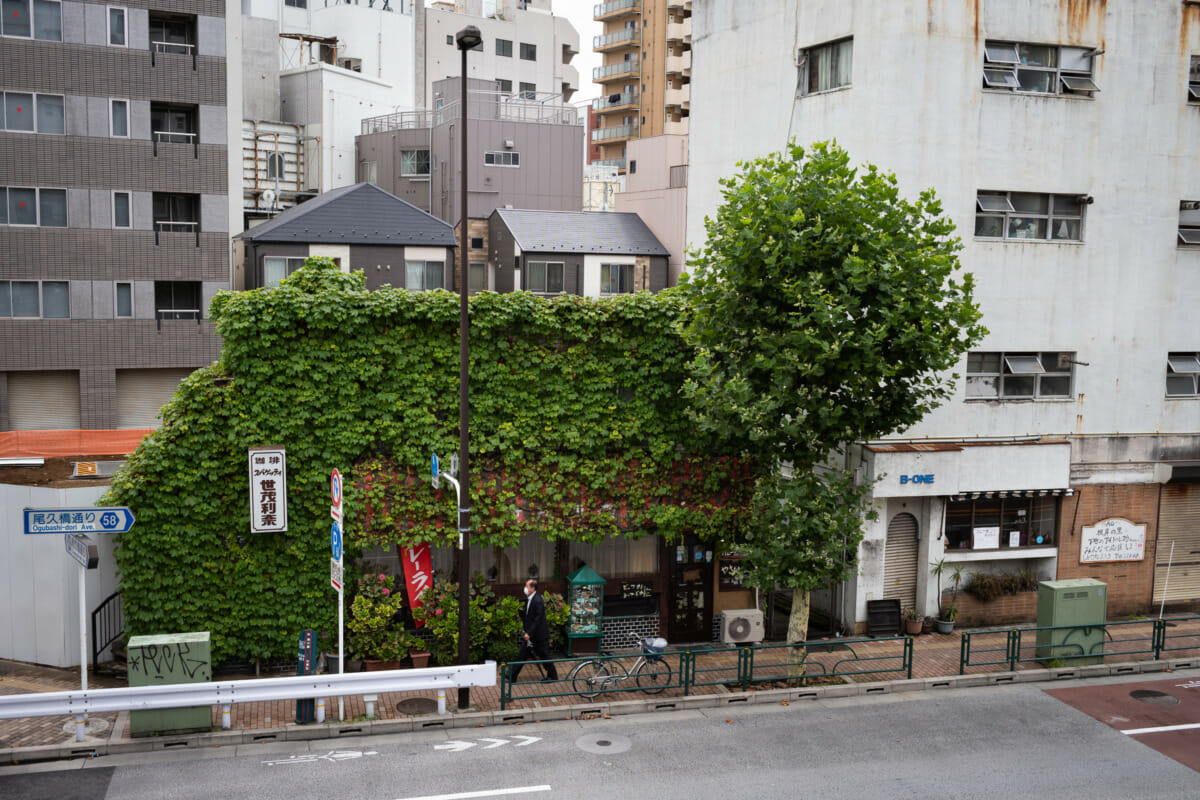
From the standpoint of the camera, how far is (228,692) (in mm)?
14734

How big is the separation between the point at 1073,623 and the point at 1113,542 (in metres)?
4.51

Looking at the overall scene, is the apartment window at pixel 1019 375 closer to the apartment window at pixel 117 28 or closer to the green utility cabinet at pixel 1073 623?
the green utility cabinet at pixel 1073 623

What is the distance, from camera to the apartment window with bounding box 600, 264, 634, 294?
4397 cm

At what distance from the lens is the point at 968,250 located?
21.9 m

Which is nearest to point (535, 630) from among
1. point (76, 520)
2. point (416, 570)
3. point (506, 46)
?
point (416, 570)

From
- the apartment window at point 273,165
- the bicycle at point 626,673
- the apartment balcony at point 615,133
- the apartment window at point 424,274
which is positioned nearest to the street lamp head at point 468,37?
the bicycle at point 626,673

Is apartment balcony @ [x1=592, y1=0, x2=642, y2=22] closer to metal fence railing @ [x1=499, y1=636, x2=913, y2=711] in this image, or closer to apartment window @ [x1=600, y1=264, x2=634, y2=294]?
apartment window @ [x1=600, y1=264, x2=634, y2=294]

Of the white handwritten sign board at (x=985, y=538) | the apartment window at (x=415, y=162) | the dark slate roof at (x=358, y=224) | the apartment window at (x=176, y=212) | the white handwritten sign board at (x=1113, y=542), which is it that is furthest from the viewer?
the apartment window at (x=415, y=162)

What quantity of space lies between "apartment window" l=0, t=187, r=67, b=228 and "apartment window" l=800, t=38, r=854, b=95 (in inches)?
918

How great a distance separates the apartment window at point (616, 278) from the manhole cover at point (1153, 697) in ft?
95.0

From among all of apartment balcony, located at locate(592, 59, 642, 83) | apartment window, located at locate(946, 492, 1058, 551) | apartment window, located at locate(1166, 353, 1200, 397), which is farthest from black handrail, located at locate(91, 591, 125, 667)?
apartment balcony, located at locate(592, 59, 642, 83)

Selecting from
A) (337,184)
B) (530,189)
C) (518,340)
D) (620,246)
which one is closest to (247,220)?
(337,184)

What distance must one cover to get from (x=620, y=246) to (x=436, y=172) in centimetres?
1147

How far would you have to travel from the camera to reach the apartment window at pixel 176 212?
33.2m
